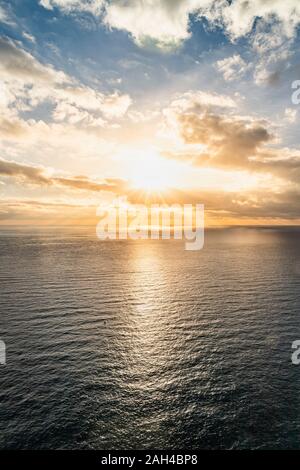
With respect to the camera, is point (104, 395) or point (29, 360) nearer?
point (104, 395)

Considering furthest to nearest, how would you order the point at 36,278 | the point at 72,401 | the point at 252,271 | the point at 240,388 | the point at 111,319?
the point at 252,271, the point at 36,278, the point at 111,319, the point at 240,388, the point at 72,401

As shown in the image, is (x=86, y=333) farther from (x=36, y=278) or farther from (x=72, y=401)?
(x=36, y=278)

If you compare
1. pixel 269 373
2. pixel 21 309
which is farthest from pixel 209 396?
pixel 21 309

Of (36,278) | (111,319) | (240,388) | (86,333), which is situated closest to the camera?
(240,388)

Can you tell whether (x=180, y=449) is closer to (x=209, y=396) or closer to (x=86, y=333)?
(x=209, y=396)

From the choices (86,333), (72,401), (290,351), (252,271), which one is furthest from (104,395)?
(252,271)
